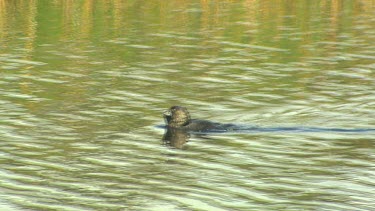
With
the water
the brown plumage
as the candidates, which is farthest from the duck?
the water

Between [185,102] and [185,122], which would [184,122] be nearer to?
[185,122]

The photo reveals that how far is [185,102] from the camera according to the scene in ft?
92.4

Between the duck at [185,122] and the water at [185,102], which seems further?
the duck at [185,122]

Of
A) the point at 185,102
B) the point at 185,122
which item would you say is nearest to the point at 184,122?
Result: the point at 185,122

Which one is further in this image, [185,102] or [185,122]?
[185,102]

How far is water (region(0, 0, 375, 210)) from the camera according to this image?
62.0ft

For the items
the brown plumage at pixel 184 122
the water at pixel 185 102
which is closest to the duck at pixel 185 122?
the brown plumage at pixel 184 122

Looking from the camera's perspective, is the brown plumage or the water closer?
the water

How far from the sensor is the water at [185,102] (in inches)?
744

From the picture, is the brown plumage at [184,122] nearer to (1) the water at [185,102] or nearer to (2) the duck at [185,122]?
(2) the duck at [185,122]

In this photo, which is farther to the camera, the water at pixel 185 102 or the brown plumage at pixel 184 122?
the brown plumage at pixel 184 122

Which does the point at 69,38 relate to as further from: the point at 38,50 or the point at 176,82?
the point at 176,82

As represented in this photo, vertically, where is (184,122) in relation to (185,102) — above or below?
above

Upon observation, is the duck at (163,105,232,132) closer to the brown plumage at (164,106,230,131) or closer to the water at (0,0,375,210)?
the brown plumage at (164,106,230,131)
